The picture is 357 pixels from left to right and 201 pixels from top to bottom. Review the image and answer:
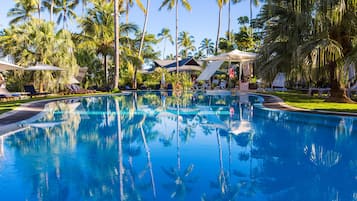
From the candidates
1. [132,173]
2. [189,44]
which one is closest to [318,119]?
[132,173]

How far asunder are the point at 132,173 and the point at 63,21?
3515 centimetres

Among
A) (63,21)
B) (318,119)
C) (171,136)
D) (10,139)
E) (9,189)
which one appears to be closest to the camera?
(9,189)

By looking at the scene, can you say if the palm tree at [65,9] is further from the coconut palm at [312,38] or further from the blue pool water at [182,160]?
the blue pool water at [182,160]

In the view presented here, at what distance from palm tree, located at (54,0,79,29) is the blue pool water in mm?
28762

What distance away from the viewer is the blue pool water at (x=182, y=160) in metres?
4.20

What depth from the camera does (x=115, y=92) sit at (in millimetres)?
24109

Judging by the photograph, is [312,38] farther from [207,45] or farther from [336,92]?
[207,45]

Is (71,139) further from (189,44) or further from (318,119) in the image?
(189,44)

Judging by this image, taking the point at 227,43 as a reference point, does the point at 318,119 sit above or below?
below

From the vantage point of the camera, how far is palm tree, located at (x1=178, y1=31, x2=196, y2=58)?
206 ft

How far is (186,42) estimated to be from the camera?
62656 mm

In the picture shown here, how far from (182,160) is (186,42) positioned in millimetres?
58379

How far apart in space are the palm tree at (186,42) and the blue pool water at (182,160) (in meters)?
54.1

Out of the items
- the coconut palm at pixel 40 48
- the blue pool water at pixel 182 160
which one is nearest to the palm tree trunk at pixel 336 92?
the blue pool water at pixel 182 160
